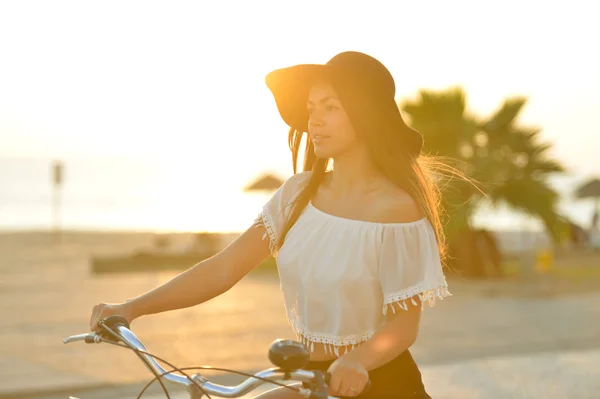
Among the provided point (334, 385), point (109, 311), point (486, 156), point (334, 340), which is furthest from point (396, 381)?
point (486, 156)

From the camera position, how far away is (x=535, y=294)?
62.8ft

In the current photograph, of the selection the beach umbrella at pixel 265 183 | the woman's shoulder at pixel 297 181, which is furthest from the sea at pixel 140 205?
the woman's shoulder at pixel 297 181

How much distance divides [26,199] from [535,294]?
9890 cm

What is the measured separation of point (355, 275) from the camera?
311 centimetres

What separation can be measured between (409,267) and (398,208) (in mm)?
185

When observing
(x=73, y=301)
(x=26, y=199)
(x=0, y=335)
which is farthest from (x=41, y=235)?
(x=26, y=199)

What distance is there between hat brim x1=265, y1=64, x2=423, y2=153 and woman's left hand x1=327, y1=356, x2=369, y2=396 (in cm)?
80

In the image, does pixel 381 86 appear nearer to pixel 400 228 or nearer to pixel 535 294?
pixel 400 228

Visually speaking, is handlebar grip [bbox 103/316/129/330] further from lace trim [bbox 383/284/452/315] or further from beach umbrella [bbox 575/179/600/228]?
beach umbrella [bbox 575/179/600/228]

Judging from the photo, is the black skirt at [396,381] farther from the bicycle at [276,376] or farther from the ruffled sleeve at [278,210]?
the ruffled sleeve at [278,210]

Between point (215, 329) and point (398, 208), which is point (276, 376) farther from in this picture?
point (215, 329)

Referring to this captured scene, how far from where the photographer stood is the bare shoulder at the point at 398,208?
125 inches

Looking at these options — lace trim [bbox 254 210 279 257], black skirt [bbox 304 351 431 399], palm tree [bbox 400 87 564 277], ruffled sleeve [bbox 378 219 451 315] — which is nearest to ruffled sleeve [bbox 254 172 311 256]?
lace trim [bbox 254 210 279 257]

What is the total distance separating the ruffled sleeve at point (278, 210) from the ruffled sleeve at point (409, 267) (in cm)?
45
